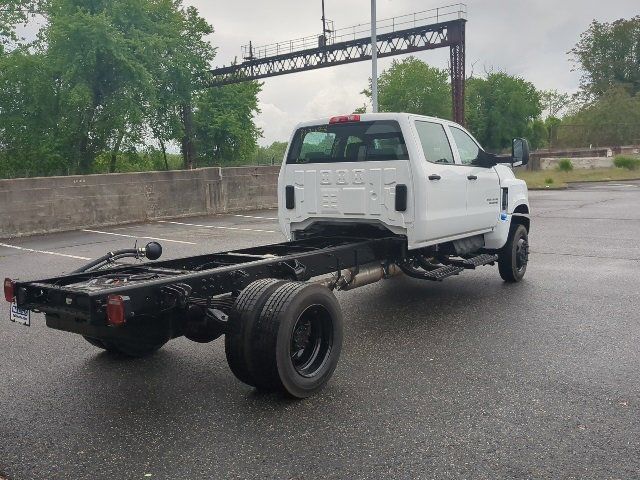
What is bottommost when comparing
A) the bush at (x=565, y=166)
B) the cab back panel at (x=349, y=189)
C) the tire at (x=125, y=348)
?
the tire at (x=125, y=348)

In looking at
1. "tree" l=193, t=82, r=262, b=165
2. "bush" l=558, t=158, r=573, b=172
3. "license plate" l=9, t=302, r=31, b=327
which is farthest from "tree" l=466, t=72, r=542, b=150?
"license plate" l=9, t=302, r=31, b=327

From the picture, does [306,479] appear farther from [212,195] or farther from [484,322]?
[212,195]

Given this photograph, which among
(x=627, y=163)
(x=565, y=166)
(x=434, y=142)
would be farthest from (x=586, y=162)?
(x=434, y=142)

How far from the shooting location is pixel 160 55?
104 ft

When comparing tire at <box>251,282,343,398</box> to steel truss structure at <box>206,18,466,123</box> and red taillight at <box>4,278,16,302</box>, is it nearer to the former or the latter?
red taillight at <box>4,278,16,302</box>

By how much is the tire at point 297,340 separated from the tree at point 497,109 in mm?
63086

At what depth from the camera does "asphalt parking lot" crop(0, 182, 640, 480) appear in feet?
11.2

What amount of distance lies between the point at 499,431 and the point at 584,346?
2.11 meters

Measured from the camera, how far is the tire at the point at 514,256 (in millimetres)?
8164

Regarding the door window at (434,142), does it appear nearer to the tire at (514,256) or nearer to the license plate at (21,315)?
the tire at (514,256)

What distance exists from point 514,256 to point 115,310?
5.85m

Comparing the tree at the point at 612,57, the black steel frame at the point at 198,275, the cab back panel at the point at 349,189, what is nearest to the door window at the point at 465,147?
the cab back panel at the point at 349,189

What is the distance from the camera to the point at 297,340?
4.55 metres

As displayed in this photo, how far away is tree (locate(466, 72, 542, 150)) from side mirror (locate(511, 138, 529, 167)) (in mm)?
59396
